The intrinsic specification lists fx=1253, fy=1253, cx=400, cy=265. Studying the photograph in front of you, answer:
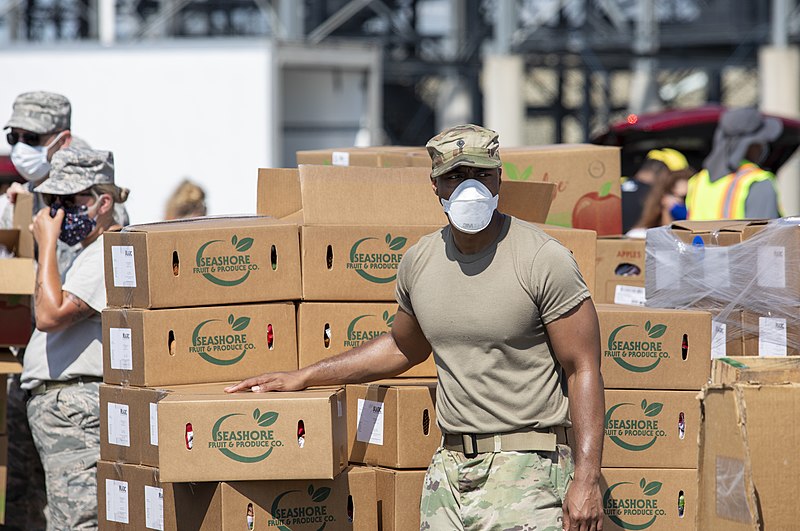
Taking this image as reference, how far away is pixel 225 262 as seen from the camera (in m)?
4.46

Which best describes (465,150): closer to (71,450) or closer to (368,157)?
(368,157)

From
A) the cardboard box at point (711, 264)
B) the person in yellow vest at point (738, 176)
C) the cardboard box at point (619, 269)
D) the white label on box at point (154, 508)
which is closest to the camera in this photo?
the white label on box at point (154, 508)

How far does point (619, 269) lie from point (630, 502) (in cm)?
147

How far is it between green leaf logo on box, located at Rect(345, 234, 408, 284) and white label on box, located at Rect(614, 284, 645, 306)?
141cm

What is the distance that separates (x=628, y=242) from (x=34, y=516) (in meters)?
3.13

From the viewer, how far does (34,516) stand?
6.08m

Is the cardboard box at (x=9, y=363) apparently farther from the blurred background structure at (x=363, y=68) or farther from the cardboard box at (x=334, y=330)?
the blurred background structure at (x=363, y=68)

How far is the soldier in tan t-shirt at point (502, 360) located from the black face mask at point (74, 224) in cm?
195

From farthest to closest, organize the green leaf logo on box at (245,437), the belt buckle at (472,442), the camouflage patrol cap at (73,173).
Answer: the camouflage patrol cap at (73,173) → the green leaf logo on box at (245,437) → the belt buckle at (472,442)

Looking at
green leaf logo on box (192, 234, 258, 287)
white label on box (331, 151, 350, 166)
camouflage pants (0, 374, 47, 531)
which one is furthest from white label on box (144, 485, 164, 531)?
white label on box (331, 151, 350, 166)

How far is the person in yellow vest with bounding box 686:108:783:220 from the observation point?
6.89m

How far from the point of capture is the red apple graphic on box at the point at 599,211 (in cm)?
559

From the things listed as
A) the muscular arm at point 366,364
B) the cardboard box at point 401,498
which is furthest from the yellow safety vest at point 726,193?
the muscular arm at point 366,364

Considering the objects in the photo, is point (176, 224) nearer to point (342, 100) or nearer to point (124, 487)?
point (124, 487)
